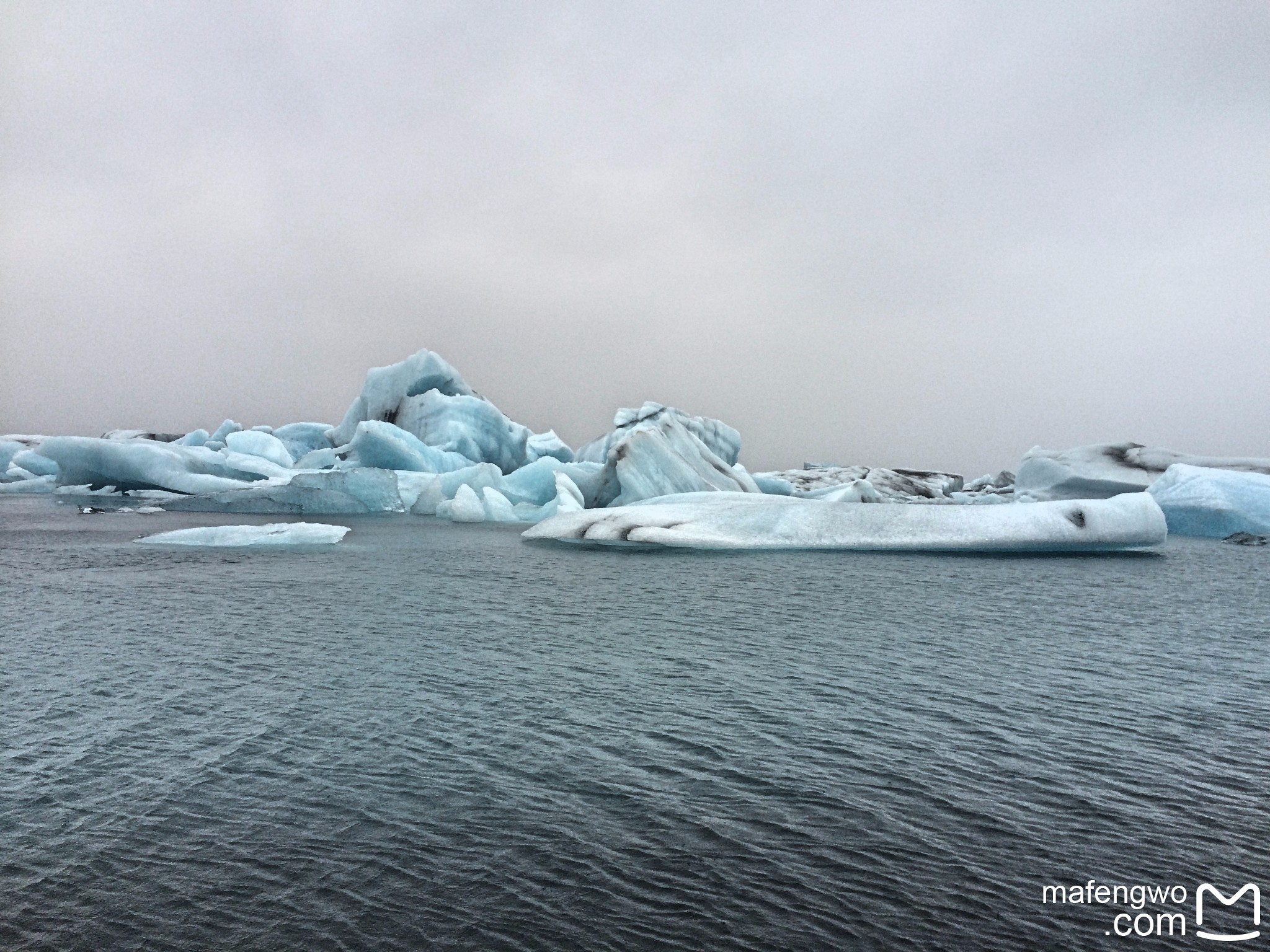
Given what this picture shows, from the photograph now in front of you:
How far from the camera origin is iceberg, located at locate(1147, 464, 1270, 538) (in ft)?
76.8

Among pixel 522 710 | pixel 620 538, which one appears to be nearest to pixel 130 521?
pixel 620 538

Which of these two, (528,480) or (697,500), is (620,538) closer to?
(697,500)

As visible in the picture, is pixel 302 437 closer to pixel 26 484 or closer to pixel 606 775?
pixel 26 484

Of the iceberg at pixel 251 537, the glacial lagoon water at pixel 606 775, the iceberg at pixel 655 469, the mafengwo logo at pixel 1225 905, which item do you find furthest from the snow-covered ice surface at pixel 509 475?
the mafengwo logo at pixel 1225 905

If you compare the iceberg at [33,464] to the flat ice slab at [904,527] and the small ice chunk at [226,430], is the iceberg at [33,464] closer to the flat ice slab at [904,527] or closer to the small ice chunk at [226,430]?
the small ice chunk at [226,430]

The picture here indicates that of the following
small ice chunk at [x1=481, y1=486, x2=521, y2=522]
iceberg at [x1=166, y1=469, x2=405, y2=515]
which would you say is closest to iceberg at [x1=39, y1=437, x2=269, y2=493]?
iceberg at [x1=166, y1=469, x2=405, y2=515]

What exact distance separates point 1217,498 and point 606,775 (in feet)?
77.9

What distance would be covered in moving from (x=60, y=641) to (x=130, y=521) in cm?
1600

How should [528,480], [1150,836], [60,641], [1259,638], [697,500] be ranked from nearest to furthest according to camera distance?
[1150,836] → [60,641] → [1259,638] → [697,500] → [528,480]

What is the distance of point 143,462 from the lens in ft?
91.8

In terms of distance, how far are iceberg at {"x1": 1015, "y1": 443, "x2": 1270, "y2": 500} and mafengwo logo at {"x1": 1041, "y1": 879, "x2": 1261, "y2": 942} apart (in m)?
26.6

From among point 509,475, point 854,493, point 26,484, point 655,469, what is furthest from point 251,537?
point 26,484

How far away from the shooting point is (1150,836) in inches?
156

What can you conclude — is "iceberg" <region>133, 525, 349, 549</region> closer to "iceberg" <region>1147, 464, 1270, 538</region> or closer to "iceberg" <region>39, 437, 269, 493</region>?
"iceberg" <region>39, 437, 269, 493</region>
